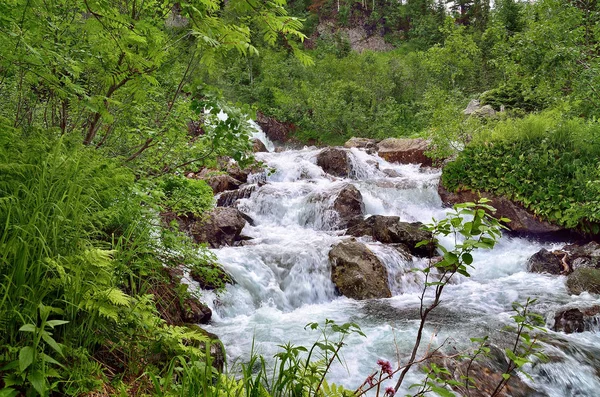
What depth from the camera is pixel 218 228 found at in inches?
350

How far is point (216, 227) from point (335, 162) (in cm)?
826

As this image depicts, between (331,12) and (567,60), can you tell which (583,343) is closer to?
(567,60)

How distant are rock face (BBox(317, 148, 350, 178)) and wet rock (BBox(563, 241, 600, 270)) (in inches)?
335

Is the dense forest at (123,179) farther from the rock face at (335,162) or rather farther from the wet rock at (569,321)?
the rock face at (335,162)

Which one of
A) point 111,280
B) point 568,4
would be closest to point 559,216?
point 568,4

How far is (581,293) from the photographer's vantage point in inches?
270

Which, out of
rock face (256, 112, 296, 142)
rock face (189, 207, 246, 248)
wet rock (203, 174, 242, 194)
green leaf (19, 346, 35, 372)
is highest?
rock face (256, 112, 296, 142)

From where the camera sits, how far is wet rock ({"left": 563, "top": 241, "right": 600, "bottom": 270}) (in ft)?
26.6

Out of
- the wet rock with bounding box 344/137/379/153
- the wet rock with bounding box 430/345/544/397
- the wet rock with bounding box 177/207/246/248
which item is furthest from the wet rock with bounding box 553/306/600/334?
the wet rock with bounding box 344/137/379/153

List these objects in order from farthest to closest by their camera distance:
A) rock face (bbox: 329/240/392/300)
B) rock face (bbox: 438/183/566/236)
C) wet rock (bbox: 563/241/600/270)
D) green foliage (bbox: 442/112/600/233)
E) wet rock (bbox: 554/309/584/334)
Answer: rock face (bbox: 438/183/566/236)
green foliage (bbox: 442/112/600/233)
wet rock (bbox: 563/241/600/270)
rock face (bbox: 329/240/392/300)
wet rock (bbox: 554/309/584/334)

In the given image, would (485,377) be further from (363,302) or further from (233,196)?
(233,196)

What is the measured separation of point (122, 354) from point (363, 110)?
76.3ft

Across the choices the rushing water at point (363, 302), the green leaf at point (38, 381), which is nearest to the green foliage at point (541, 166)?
the rushing water at point (363, 302)

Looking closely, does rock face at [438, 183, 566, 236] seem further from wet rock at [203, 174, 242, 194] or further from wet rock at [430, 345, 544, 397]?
wet rock at [203, 174, 242, 194]
